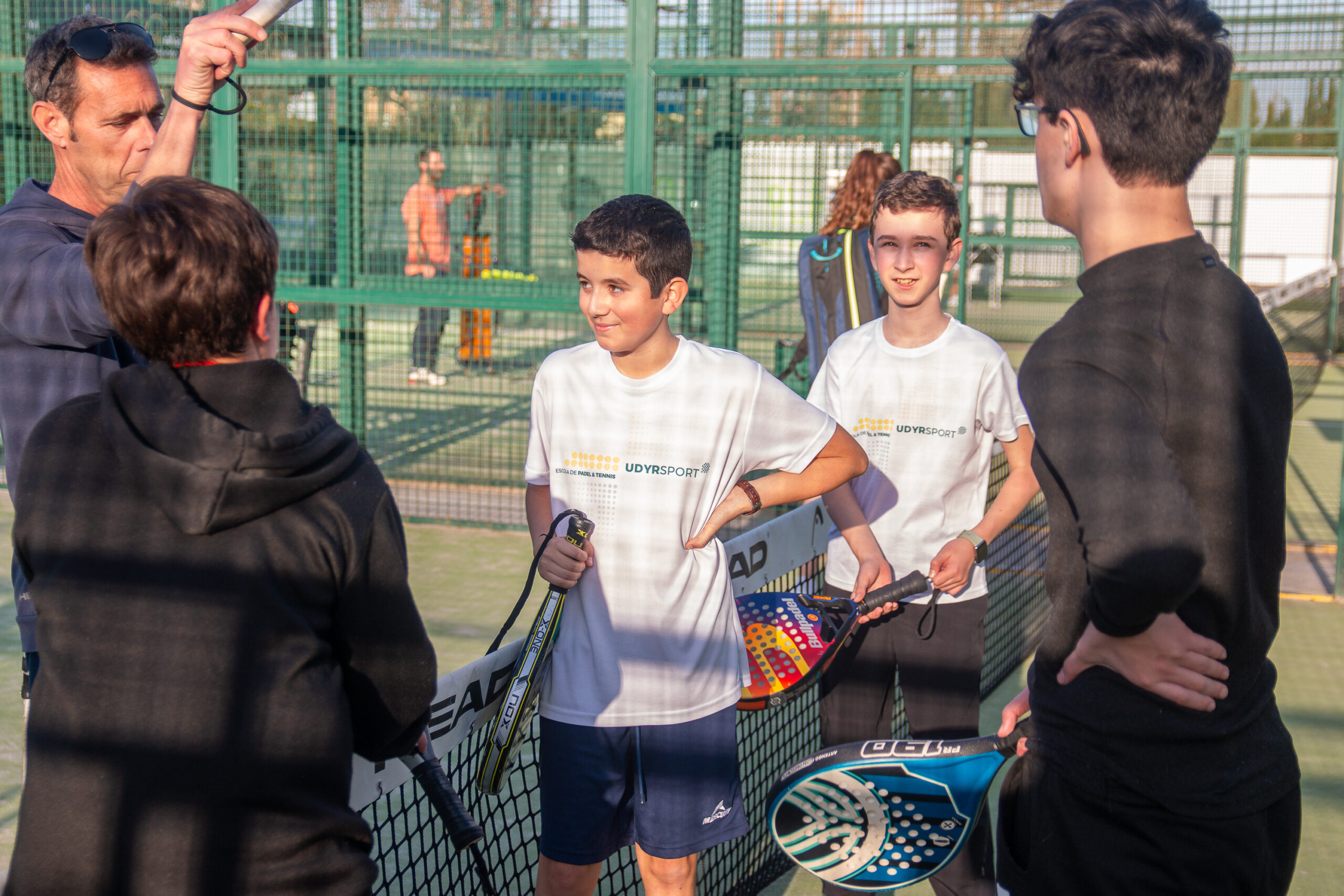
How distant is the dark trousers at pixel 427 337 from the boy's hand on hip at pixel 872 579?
20.6ft

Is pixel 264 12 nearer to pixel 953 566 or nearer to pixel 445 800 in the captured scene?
pixel 445 800

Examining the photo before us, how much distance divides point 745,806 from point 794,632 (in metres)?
0.84

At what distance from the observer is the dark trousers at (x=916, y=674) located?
3096 mm

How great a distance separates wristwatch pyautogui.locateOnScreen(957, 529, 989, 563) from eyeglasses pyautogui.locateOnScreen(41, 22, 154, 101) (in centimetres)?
225

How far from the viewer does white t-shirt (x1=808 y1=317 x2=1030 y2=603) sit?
3.16 metres

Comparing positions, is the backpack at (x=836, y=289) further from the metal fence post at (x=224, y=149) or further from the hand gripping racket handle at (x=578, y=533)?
the metal fence post at (x=224, y=149)

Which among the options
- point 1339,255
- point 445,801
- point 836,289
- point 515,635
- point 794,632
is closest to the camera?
point 445,801

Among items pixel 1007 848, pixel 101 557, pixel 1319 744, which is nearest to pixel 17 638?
pixel 101 557

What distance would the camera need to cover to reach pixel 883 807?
2.36 meters

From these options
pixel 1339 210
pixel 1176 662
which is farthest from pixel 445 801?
pixel 1339 210

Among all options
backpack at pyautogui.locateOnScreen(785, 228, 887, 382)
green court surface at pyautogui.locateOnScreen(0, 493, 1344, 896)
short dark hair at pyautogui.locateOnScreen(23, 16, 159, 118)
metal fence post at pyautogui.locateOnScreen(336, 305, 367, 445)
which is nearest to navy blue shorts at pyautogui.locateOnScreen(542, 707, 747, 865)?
green court surface at pyautogui.locateOnScreen(0, 493, 1344, 896)

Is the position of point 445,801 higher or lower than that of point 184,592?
lower

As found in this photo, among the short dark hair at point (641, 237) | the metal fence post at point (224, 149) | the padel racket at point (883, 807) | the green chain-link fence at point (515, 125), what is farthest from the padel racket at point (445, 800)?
the metal fence post at point (224, 149)

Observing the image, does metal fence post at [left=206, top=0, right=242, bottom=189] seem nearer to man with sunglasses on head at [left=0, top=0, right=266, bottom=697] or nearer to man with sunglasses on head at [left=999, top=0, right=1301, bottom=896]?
man with sunglasses on head at [left=0, top=0, right=266, bottom=697]
